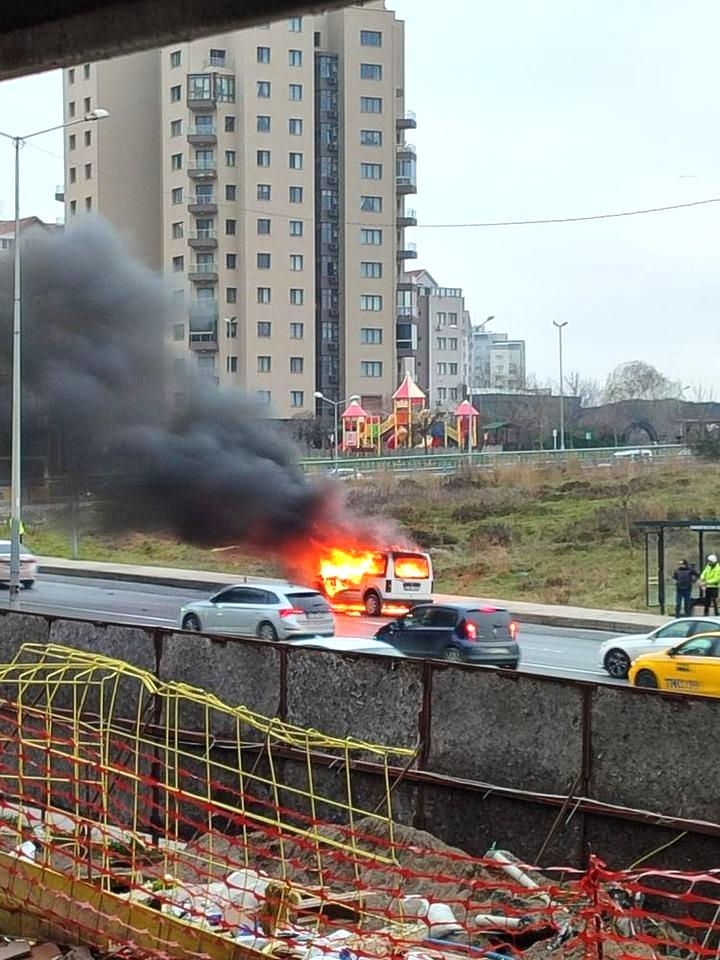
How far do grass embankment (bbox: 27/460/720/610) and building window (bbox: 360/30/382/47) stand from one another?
22555 millimetres

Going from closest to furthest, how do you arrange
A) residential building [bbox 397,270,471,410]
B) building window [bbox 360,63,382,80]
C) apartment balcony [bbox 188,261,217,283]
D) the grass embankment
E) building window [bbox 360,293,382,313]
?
the grass embankment, apartment balcony [bbox 188,261,217,283], building window [bbox 360,293,382,313], building window [bbox 360,63,382,80], residential building [bbox 397,270,471,410]

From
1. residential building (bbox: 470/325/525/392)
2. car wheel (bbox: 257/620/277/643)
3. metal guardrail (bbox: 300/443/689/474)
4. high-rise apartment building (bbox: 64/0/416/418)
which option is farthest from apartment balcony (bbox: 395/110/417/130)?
residential building (bbox: 470/325/525/392)

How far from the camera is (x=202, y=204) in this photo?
41.4 meters

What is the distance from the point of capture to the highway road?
20875 mm

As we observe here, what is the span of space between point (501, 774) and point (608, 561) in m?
23.1

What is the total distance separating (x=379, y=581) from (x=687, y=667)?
10831 millimetres

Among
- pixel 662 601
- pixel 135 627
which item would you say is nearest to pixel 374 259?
pixel 662 601

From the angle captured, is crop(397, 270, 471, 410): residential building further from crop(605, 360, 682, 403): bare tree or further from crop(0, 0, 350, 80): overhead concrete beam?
crop(0, 0, 350, 80): overhead concrete beam

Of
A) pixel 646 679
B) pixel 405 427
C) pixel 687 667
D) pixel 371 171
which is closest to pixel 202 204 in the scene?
pixel 405 427

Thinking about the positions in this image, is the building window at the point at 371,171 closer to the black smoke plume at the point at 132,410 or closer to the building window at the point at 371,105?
the building window at the point at 371,105

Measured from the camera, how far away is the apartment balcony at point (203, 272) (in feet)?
130

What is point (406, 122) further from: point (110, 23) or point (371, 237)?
point (110, 23)

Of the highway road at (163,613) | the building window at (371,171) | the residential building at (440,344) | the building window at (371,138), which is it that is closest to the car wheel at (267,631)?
the highway road at (163,613)

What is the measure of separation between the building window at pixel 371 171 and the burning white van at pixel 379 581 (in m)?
32.0
